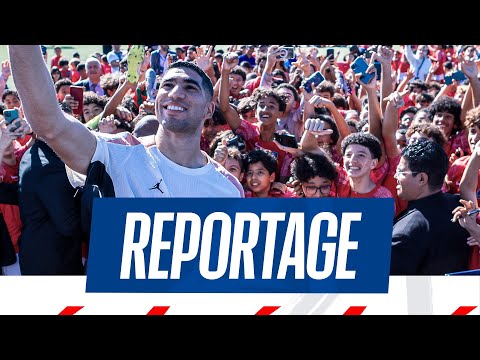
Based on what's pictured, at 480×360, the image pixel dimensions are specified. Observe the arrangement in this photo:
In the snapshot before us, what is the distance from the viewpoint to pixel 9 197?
4.70m

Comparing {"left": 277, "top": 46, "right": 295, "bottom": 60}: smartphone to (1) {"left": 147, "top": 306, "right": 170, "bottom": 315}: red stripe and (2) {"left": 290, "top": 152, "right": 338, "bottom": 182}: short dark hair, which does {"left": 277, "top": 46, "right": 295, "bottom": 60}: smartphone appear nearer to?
(2) {"left": 290, "top": 152, "right": 338, "bottom": 182}: short dark hair

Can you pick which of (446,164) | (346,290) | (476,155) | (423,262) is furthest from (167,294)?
(476,155)

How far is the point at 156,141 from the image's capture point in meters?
3.33

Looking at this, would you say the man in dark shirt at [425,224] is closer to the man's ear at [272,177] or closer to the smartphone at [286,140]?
the man's ear at [272,177]

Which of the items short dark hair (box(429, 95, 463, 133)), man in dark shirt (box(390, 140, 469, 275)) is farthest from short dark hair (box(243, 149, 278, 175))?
short dark hair (box(429, 95, 463, 133))

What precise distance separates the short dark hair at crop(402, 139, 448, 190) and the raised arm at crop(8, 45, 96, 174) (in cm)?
179

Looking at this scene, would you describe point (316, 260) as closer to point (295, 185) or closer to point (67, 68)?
point (295, 185)

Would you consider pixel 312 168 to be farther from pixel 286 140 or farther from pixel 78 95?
pixel 78 95

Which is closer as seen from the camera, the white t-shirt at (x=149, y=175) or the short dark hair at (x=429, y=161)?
the white t-shirt at (x=149, y=175)

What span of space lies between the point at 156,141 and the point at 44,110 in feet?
2.15

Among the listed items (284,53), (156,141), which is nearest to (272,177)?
(156,141)

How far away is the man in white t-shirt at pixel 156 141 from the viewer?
2.74 m

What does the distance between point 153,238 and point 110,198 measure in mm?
243

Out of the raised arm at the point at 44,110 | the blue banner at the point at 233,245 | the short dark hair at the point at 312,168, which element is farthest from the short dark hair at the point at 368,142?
the raised arm at the point at 44,110
